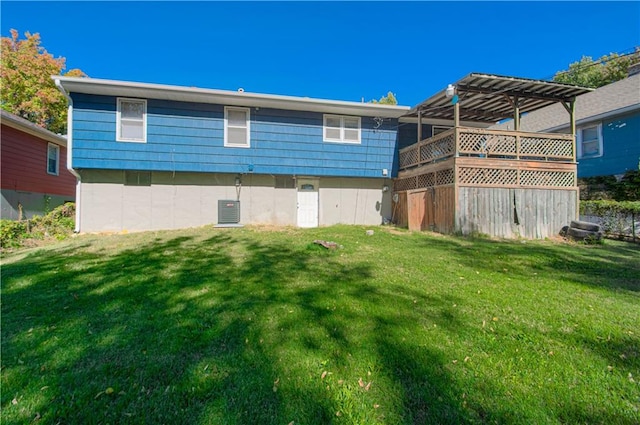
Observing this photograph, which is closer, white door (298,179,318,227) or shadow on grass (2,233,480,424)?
shadow on grass (2,233,480,424)

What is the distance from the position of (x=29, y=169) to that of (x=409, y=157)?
15.5 metres

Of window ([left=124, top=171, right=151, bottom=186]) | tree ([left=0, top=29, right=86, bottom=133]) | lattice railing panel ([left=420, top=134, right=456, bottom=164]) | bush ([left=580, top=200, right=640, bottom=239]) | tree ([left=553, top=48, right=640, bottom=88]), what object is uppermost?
tree ([left=553, top=48, right=640, bottom=88])

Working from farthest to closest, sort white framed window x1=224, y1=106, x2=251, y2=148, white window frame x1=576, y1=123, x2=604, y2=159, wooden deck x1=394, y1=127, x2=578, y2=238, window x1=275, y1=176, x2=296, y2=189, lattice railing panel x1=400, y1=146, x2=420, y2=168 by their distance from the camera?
white window frame x1=576, y1=123, x2=604, y2=159, window x1=275, y1=176, x2=296, y2=189, lattice railing panel x1=400, y1=146, x2=420, y2=168, white framed window x1=224, y1=106, x2=251, y2=148, wooden deck x1=394, y1=127, x2=578, y2=238

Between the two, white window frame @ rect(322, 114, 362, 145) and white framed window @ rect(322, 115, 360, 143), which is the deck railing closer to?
white window frame @ rect(322, 114, 362, 145)

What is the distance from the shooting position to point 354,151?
11.1m

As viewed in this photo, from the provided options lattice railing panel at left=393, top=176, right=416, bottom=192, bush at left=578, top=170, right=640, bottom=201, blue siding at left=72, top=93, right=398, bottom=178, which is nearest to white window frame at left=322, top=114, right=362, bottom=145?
blue siding at left=72, top=93, right=398, bottom=178

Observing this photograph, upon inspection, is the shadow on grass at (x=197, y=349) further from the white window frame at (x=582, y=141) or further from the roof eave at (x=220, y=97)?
the white window frame at (x=582, y=141)

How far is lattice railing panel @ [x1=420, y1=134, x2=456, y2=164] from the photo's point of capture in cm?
918

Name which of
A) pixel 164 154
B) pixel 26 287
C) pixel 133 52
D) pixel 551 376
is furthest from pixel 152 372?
pixel 133 52

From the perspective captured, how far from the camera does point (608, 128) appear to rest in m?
13.1

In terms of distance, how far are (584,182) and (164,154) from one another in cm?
1773

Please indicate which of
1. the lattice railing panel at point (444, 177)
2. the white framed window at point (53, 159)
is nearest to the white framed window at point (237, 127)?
the lattice railing panel at point (444, 177)

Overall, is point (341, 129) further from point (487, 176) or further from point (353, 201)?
point (487, 176)

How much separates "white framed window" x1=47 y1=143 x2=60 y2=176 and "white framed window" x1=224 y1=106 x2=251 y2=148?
9784 mm
